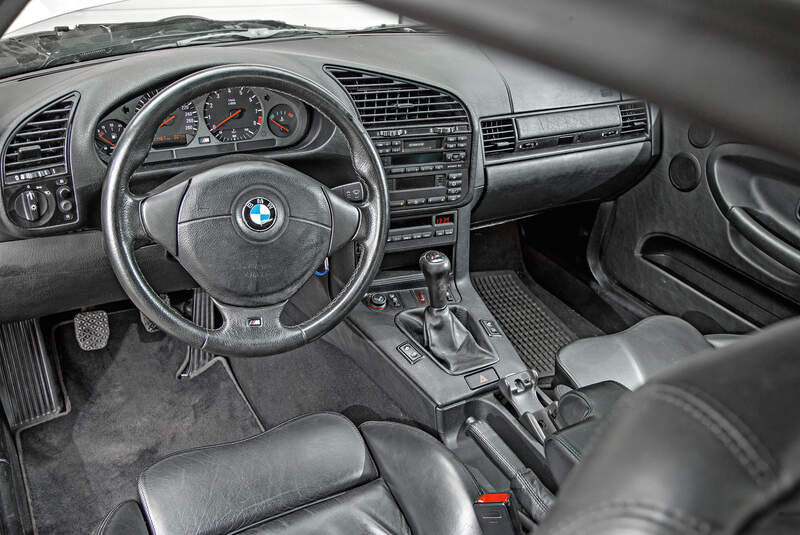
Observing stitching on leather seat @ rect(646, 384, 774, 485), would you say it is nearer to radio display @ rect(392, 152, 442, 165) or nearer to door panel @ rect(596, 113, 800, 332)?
radio display @ rect(392, 152, 442, 165)

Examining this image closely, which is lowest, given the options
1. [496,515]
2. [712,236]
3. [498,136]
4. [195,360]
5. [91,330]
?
[195,360]

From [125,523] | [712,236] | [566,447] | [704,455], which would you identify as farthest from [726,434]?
[712,236]

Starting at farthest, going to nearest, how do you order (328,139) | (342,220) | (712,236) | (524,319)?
(524,319), (712,236), (328,139), (342,220)

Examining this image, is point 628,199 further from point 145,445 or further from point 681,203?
point 145,445

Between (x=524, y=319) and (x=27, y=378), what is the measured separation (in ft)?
5.33

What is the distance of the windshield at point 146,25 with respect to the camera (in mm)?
1627

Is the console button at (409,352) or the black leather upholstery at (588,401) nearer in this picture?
the black leather upholstery at (588,401)

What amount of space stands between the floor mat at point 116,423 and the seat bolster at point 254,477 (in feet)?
2.09

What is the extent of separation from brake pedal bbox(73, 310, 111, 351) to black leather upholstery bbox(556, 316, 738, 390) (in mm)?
1421

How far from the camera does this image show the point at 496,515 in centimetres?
132

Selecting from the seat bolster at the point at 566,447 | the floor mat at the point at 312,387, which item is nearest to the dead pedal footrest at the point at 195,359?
the floor mat at the point at 312,387

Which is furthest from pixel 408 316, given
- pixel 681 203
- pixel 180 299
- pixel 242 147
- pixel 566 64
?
pixel 566 64

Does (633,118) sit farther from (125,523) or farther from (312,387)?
(125,523)

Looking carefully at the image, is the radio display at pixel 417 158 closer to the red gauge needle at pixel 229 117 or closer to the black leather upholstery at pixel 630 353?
the red gauge needle at pixel 229 117
